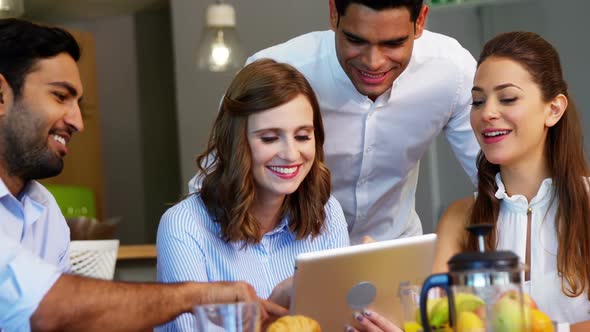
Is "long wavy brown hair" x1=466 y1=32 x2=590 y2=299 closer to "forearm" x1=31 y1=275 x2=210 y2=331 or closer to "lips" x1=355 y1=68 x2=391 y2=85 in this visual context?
"lips" x1=355 y1=68 x2=391 y2=85

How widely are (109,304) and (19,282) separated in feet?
0.54

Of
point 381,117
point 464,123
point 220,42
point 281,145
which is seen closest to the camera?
point 281,145

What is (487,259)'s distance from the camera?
134 centimetres

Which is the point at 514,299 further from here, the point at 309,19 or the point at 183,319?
the point at 309,19

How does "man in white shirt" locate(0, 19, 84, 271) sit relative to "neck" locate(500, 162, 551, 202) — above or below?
above

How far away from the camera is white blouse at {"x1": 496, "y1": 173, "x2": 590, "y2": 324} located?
91.3 inches

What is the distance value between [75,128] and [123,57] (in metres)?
5.47

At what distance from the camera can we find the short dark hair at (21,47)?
2.10 m

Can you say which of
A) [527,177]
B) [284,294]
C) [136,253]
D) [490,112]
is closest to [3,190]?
[284,294]

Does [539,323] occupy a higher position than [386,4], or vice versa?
[386,4]

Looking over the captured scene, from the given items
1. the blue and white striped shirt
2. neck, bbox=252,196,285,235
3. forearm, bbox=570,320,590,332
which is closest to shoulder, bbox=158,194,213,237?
the blue and white striped shirt

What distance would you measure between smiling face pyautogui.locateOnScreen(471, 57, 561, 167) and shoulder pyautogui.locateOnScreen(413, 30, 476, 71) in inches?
21.7

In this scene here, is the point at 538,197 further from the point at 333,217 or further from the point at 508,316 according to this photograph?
the point at 508,316

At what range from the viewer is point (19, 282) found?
65.1 inches
